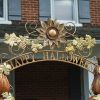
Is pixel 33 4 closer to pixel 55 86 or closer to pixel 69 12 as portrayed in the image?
pixel 69 12

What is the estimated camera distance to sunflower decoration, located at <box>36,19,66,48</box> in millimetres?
10508

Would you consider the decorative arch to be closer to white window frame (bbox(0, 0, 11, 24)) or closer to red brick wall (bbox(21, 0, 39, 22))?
white window frame (bbox(0, 0, 11, 24))

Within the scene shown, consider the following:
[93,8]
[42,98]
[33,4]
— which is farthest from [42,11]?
[42,98]

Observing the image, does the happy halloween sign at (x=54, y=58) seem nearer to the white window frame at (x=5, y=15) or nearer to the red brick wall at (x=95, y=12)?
the white window frame at (x=5, y=15)

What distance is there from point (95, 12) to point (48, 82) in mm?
2229

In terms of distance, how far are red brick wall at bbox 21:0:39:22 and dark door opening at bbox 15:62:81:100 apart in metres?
1.34

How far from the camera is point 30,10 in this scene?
13.5m

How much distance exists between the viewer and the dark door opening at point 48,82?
45.8 ft

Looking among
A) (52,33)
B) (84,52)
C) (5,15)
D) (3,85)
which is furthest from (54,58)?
(5,15)

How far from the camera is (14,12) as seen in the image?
13133 millimetres

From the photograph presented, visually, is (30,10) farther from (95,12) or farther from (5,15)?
(95,12)

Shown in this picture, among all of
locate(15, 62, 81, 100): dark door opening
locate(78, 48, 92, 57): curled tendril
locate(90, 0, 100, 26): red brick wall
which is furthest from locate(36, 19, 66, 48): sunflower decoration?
locate(15, 62, 81, 100): dark door opening

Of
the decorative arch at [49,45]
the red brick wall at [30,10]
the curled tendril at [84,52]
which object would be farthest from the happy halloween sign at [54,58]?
the red brick wall at [30,10]

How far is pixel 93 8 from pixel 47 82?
230cm
